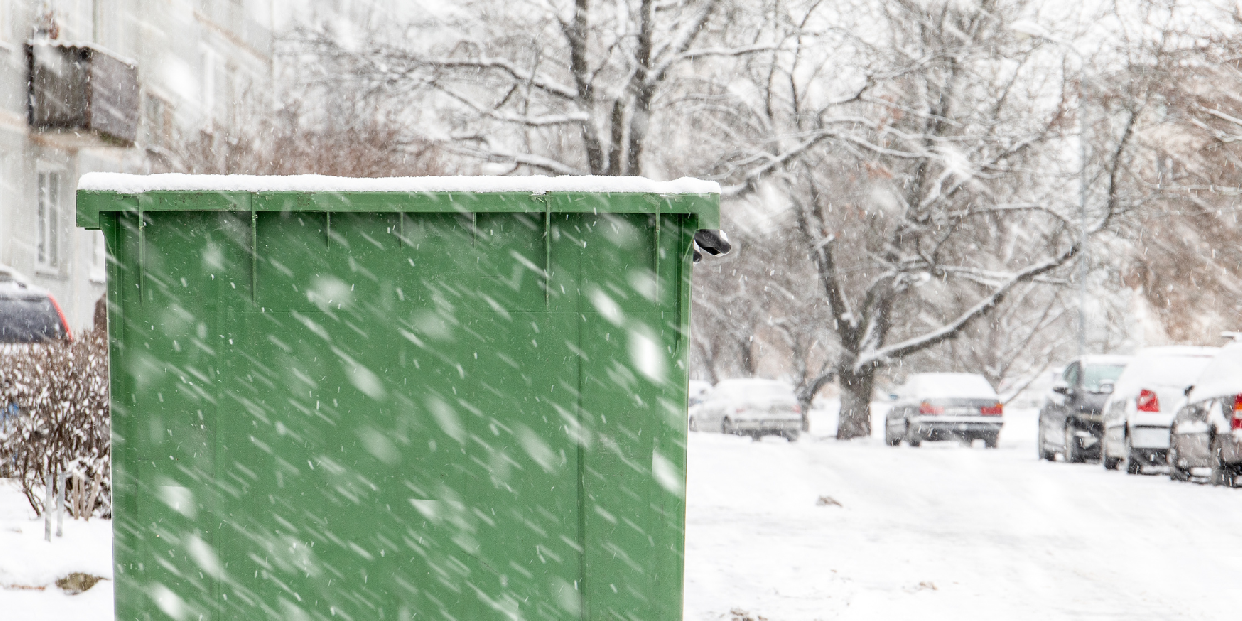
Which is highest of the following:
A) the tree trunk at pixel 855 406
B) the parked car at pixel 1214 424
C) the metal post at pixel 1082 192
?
the metal post at pixel 1082 192

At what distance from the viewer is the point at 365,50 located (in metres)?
16.2

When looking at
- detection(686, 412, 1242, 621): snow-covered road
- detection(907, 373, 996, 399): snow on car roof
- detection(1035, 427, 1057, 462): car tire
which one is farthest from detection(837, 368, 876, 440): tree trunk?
detection(686, 412, 1242, 621): snow-covered road

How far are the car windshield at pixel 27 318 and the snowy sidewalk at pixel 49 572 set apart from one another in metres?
5.14

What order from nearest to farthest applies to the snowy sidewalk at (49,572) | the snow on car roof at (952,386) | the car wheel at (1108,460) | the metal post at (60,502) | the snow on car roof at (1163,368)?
the snowy sidewalk at (49,572), the metal post at (60,502), the snow on car roof at (1163,368), the car wheel at (1108,460), the snow on car roof at (952,386)

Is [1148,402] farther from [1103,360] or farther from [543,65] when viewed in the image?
[543,65]

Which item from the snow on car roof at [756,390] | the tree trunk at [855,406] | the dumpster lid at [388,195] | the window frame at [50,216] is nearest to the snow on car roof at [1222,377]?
the dumpster lid at [388,195]

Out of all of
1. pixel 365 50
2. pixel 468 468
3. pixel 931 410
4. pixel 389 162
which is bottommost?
pixel 931 410

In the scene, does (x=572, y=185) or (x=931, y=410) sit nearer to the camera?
(x=572, y=185)

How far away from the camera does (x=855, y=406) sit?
33.1 metres

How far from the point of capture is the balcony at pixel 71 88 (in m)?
19.7

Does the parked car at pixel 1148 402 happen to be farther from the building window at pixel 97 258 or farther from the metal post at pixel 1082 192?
the building window at pixel 97 258

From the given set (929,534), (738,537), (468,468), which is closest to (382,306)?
(468,468)

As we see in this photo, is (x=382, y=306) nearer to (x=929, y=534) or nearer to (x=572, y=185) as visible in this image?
(x=572, y=185)

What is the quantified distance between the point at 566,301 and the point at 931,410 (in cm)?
2358
